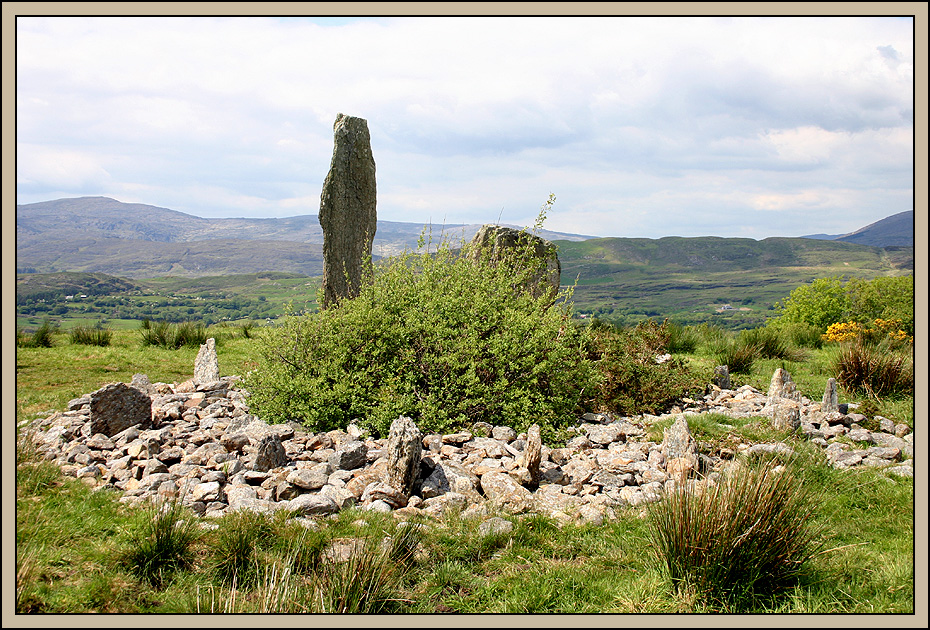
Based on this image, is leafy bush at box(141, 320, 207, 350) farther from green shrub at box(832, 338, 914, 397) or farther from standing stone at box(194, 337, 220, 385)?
green shrub at box(832, 338, 914, 397)

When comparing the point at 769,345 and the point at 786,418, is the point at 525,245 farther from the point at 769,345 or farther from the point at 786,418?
the point at 786,418

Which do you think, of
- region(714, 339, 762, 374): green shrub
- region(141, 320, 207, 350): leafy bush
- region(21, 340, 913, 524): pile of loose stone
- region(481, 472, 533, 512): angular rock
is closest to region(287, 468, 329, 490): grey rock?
region(21, 340, 913, 524): pile of loose stone

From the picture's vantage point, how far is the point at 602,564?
12.6 feet

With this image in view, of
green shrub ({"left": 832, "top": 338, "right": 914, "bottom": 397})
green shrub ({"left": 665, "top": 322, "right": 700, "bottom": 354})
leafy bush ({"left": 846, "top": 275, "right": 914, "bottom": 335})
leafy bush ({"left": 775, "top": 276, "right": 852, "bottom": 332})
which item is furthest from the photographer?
leafy bush ({"left": 775, "top": 276, "right": 852, "bottom": 332})

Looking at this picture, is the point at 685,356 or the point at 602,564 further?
the point at 685,356

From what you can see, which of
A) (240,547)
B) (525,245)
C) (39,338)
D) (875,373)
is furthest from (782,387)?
(39,338)

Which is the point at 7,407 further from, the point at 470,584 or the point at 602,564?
the point at 602,564

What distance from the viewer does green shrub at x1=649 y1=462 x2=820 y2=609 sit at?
10.8ft

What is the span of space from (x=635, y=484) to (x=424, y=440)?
7.67 feet

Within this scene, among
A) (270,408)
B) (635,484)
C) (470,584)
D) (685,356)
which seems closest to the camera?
(470,584)

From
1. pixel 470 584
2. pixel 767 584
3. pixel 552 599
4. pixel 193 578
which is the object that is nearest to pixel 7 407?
pixel 193 578

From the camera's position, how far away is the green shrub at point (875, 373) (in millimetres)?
9164

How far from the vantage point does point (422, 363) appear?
24.4 ft

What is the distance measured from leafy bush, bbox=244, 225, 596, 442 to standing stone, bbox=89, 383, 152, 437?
1.36 m
